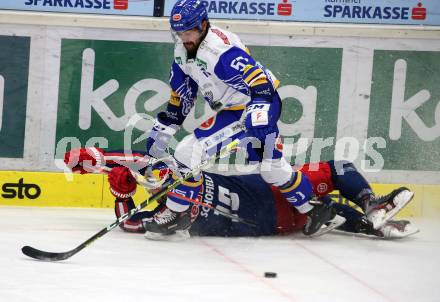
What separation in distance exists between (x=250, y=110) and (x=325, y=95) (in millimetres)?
1730

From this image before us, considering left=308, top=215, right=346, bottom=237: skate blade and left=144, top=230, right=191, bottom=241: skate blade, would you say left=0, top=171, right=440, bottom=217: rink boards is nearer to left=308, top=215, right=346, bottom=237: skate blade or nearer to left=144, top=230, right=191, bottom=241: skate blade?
left=308, top=215, right=346, bottom=237: skate blade

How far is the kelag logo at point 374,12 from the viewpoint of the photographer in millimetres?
6105

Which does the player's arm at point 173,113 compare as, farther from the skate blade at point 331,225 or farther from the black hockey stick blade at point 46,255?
the black hockey stick blade at point 46,255

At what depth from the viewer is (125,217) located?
4.49m

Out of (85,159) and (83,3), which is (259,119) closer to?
(85,159)

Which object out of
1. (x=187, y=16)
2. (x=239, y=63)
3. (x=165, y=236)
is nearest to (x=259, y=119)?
(x=239, y=63)

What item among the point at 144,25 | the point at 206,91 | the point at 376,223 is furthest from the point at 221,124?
the point at 144,25

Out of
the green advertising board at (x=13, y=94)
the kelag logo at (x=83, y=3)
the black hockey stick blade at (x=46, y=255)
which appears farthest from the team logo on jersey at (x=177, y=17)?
the green advertising board at (x=13, y=94)

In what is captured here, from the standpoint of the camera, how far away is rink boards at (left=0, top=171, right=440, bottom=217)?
5.93 m

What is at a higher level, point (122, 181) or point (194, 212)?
point (122, 181)

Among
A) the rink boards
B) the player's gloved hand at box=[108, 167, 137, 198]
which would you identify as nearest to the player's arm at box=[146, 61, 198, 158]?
the player's gloved hand at box=[108, 167, 137, 198]

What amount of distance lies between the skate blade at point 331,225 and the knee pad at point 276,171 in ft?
1.32

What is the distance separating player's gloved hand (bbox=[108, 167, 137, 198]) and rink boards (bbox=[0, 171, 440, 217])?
105 cm

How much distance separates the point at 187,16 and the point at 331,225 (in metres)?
1.42
